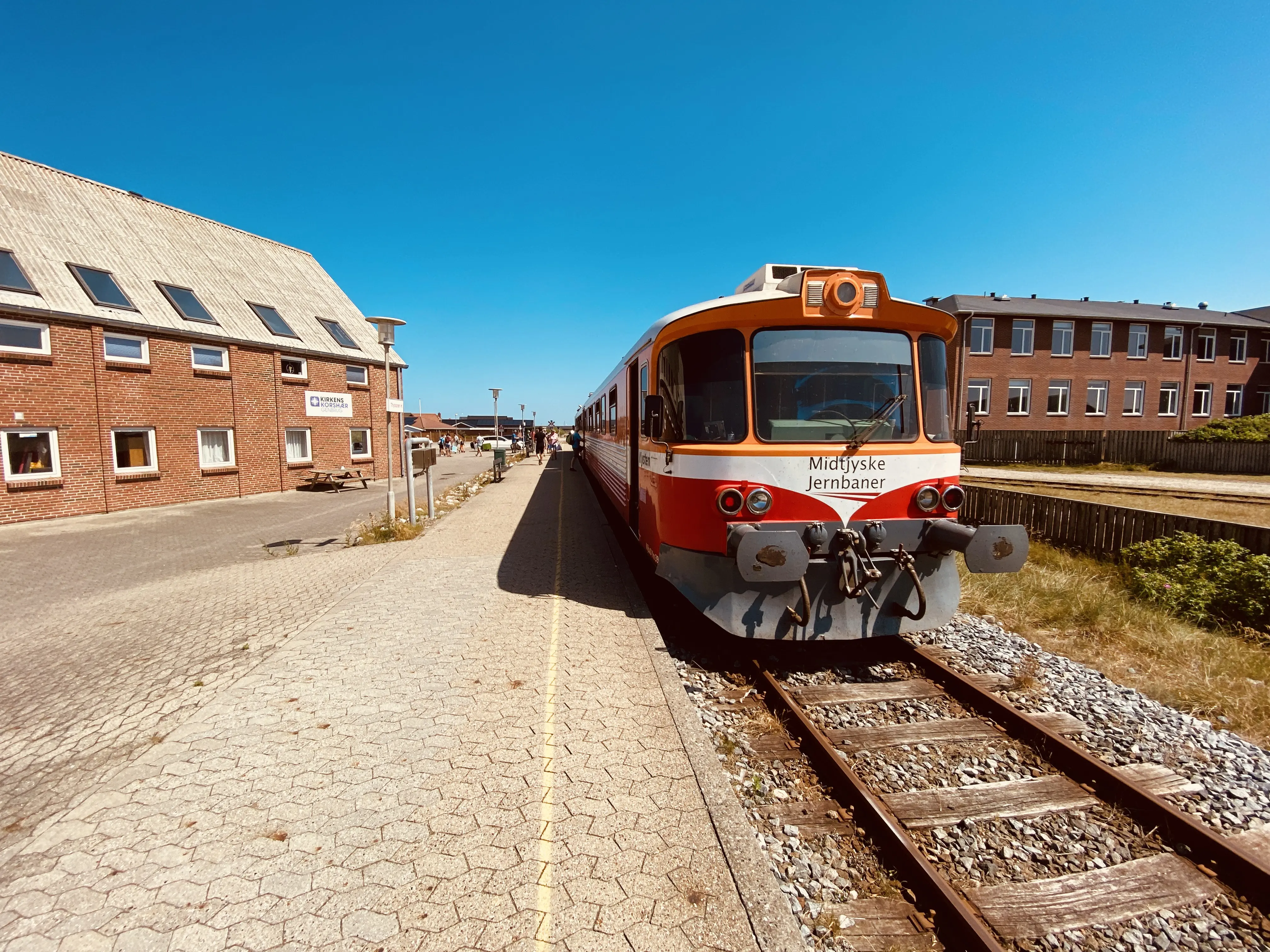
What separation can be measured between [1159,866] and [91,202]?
25.1m

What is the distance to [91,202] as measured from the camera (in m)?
16.3

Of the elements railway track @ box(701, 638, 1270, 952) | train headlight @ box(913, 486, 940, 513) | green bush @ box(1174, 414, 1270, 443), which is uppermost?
green bush @ box(1174, 414, 1270, 443)

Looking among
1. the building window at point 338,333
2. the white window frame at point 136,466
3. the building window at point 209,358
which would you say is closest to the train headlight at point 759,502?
the white window frame at point 136,466

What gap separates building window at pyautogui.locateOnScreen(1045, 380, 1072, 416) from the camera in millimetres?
29516

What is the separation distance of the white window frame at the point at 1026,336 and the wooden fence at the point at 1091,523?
23.4 meters

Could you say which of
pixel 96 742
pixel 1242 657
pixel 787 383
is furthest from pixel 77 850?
pixel 1242 657

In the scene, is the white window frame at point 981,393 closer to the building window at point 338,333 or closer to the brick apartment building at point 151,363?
the brick apartment building at point 151,363

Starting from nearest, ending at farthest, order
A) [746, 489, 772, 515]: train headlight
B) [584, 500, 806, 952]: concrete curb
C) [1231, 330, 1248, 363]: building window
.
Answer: [584, 500, 806, 952]: concrete curb → [746, 489, 772, 515]: train headlight → [1231, 330, 1248, 363]: building window

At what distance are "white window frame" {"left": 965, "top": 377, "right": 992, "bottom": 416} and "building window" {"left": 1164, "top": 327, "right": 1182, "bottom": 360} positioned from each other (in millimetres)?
11253

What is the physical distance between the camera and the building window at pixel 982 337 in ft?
93.6

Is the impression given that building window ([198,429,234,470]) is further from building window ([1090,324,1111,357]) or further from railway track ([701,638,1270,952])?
building window ([1090,324,1111,357])

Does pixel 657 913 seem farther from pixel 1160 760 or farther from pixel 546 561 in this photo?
pixel 546 561

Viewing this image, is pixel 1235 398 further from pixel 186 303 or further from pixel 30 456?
pixel 30 456

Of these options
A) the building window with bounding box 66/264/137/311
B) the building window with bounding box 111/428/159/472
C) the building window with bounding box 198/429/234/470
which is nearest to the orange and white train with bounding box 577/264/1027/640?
the building window with bounding box 111/428/159/472
